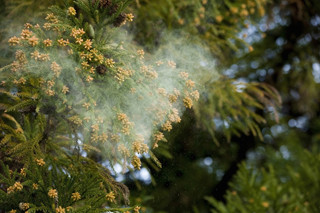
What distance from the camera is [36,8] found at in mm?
1724

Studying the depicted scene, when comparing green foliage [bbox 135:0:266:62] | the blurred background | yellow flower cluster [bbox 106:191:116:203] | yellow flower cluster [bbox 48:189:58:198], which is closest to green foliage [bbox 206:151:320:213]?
the blurred background

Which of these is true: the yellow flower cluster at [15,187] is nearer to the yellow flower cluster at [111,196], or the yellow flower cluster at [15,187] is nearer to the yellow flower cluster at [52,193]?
the yellow flower cluster at [52,193]

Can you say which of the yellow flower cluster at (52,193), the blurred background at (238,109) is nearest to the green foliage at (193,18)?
the blurred background at (238,109)

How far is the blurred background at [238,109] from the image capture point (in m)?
2.28

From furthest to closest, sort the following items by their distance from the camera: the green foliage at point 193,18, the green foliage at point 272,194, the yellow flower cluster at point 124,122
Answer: the green foliage at point 272,194 < the green foliage at point 193,18 < the yellow flower cluster at point 124,122

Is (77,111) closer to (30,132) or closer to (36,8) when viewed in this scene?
(30,132)

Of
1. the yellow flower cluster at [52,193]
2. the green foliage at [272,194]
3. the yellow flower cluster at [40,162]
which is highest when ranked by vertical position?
the yellow flower cluster at [40,162]

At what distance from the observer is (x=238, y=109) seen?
264 cm

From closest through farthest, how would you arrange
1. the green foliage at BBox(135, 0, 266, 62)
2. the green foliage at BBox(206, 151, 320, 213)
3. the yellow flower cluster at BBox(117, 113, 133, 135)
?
the yellow flower cluster at BBox(117, 113, 133, 135), the green foliage at BBox(135, 0, 266, 62), the green foliage at BBox(206, 151, 320, 213)

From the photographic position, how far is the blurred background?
2.28 metres

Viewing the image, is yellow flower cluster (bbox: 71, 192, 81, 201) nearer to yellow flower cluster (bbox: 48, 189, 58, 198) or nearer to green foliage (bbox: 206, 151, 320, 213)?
yellow flower cluster (bbox: 48, 189, 58, 198)

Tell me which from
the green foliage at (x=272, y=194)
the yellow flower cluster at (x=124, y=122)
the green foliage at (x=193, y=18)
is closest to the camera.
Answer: the yellow flower cluster at (x=124, y=122)

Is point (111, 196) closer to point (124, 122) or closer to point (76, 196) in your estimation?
point (76, 196)

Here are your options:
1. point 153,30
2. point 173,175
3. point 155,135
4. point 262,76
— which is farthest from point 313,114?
point 155,135
